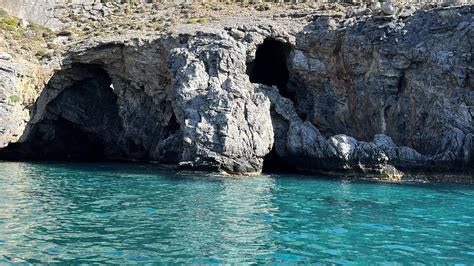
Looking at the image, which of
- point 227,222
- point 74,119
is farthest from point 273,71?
point 227,222

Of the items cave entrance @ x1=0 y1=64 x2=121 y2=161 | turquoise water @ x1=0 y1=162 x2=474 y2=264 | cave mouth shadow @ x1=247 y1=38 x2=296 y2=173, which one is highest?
cave mouth shadow @ x1=247 y1=38 x2=296 y2=173

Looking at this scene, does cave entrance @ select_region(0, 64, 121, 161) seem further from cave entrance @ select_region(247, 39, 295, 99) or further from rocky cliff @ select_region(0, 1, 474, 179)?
cave entrance @ select_region(247, 39, 295, 99)

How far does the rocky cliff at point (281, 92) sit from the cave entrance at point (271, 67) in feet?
0.39

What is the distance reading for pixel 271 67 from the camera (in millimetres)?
41688

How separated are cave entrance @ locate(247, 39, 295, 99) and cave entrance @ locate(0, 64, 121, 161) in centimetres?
1256

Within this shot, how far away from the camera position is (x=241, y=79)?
3391 centimetres

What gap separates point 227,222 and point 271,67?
27970 millimetres

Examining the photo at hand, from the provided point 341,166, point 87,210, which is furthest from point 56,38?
point 87,210

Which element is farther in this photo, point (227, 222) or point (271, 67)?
point (271, 67)

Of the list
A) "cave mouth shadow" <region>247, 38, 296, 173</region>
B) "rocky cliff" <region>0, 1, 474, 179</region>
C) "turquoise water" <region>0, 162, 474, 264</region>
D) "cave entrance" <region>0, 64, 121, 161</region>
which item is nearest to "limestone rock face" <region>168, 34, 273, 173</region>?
"rocky cliff" <region>0, 1, 474, 179</region>

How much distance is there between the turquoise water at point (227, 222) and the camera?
11469mm

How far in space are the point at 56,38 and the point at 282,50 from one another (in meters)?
18.4

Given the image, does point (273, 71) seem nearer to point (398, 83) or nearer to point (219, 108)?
point (398, 83)

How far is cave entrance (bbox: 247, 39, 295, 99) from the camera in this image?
39.5m
